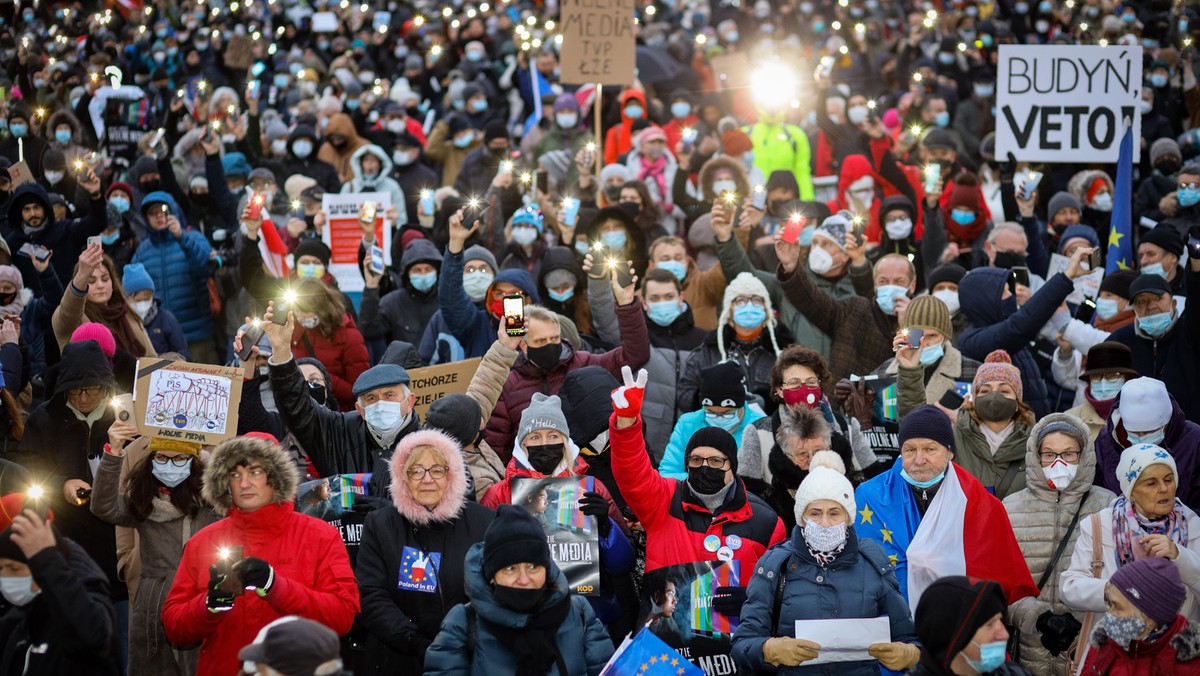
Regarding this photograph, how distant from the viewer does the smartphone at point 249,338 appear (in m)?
6.70

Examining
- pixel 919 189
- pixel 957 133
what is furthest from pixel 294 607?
pixel 957 133

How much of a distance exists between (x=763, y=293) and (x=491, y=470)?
88.9 inches

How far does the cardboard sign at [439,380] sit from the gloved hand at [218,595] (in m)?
2.61

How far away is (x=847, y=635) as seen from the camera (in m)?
5.39

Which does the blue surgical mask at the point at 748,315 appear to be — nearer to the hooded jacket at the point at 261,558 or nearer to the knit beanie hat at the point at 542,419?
the knit beanie hat at the point at 542,419

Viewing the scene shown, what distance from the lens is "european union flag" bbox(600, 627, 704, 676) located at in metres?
5.19

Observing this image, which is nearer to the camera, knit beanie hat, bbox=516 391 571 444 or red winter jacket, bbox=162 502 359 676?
red winter jacket, bbox=162 502 359 676

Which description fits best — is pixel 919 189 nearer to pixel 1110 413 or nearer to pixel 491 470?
pixel 1110 413

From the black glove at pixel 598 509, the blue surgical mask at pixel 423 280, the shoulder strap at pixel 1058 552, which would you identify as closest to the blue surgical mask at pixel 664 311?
the blue surgical mask at pixel 423 280

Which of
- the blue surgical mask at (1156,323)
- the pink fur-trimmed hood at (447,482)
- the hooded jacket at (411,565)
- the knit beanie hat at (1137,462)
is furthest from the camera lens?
the blue surgical mask at (1156,323)

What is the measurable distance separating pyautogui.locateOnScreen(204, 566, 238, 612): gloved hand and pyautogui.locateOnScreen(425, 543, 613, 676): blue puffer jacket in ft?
2.68

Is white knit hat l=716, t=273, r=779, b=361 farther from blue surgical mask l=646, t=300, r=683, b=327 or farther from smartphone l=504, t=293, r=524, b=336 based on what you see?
smartphone l=504, t=293, r=524, b=336

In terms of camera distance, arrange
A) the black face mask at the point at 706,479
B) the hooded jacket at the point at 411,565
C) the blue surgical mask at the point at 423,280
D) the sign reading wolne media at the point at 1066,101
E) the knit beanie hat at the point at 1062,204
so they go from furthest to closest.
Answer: the knit beanie hat at the point at 1062,204 < the sign reading wolne media at the point at 1066,101 < the blue surgical mask at the point at 423,280 < the black face mask at the point at 706,479 < the hooded jacket at the point at 411,565

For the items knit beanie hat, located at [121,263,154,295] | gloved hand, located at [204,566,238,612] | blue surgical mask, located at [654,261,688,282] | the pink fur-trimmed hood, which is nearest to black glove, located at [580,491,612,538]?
the pink fur-trimmed hood
